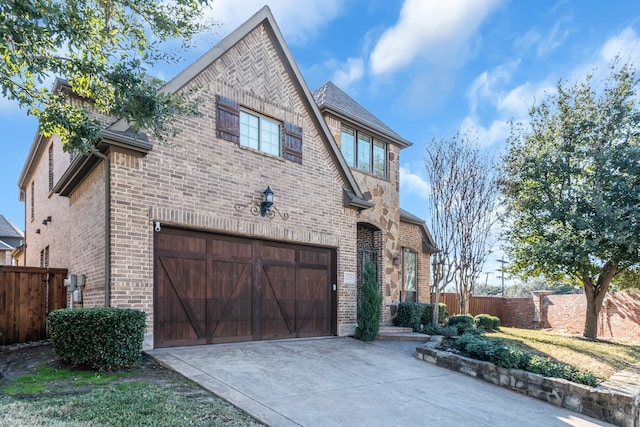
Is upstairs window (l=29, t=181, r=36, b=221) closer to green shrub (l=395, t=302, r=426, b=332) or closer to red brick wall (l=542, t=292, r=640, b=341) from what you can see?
green shrub (l=395, t=302, r=426, b=332)

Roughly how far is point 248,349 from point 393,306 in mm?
6761

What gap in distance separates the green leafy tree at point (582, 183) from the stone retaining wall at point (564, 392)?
716cm

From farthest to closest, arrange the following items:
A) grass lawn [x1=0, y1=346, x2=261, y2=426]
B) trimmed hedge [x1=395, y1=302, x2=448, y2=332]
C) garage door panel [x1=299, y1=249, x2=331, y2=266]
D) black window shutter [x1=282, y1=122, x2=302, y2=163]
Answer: trimmed hedge [x1=395, y1=302, x2=448, y2=332] → garage door panel [x1=299, y1=249, x2=331, y2=266] → black window shutter [x1=282, y1=122, x2=302, y2=163] → grass lawn [x1=0, y1=346, x2=261, y2=426]

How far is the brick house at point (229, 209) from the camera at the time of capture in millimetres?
7629

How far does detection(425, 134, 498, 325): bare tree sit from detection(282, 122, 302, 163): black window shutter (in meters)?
6.74

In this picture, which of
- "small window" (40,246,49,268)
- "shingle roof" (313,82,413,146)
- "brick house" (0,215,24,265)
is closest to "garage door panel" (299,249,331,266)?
"shingle roof" (313,82,413,146)

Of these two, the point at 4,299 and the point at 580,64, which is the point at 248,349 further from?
the point at 580,64

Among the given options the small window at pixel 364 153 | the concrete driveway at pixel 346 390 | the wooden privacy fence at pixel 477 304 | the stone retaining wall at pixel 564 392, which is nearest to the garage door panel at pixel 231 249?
the concrete driveway at pixel 346 390

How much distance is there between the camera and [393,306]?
45.2 ft

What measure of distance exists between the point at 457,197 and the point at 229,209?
974cm

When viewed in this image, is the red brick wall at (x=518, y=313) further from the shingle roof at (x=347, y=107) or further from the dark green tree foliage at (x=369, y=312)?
the dark green tree foliage at (x=369, y=312)

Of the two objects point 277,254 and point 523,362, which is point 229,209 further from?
point 523,362

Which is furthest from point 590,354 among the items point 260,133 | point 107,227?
point 107,227

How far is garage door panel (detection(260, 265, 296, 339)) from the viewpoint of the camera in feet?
31.7
